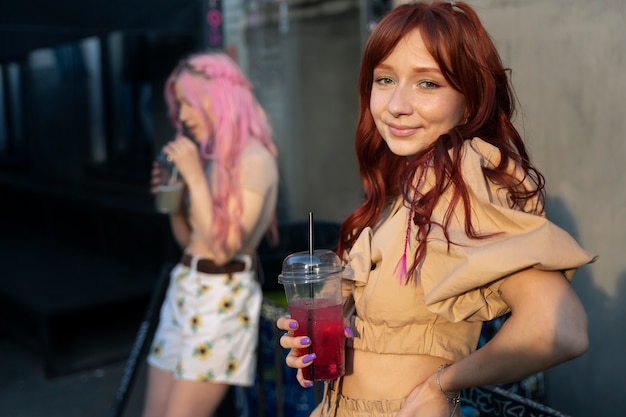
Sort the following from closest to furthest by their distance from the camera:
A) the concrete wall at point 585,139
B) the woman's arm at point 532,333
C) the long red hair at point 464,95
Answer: the woman's arm at point 532,333 → the long red hair at point 464,95 → the concrete wall at point 585,139

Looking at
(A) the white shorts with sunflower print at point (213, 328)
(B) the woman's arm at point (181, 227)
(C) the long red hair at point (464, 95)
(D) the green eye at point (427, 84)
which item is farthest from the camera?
(B) the woman's arm at point (181, 227)

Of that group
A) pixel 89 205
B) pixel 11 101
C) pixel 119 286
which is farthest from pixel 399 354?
pixel 11 101

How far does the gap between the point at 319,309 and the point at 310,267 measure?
99 mm

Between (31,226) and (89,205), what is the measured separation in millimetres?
2478

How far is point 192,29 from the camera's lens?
177 inches

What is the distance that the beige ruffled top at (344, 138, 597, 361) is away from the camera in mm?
1362

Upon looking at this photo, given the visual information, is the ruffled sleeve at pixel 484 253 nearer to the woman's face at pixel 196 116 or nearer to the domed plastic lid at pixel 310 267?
the domed plastic lid at pixel 310 267

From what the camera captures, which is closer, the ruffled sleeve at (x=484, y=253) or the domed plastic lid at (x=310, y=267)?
the ruffled sleeve at (x=484, y=253)

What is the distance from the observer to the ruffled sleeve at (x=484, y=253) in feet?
4.44

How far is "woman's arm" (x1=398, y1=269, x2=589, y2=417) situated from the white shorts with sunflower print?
5.31 feet

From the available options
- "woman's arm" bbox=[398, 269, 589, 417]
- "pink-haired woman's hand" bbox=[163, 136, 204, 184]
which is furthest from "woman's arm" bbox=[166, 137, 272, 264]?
"woman's arm" bbox=[398, 269, 589, 417]

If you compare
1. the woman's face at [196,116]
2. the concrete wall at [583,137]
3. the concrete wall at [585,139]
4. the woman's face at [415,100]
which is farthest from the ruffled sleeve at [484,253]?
the woman's face at [196,116]

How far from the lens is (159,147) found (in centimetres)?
659

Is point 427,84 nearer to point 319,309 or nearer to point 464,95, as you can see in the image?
point 464,95
